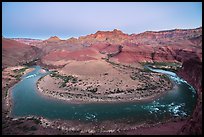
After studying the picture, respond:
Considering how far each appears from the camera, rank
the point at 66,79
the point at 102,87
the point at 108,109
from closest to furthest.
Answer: the point at 108,109, the point at 102,87, the point at 66,79

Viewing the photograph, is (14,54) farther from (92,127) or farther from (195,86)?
(92,127)

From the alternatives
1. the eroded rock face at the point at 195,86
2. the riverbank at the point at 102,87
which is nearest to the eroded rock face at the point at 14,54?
the riverbank at the point at 102,87

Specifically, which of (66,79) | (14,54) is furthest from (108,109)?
(14,54)

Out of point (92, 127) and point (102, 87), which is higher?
point (92, 127)

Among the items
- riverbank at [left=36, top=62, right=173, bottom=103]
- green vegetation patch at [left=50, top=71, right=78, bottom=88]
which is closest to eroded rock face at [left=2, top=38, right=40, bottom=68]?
green vegetation patch at [left=50, top=71, right=78, bottom=88]

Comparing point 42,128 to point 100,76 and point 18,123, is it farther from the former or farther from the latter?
point 100,76

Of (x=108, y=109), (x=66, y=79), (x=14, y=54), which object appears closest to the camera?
(x=108, y=109)

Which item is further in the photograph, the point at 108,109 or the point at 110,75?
the point at 110,75

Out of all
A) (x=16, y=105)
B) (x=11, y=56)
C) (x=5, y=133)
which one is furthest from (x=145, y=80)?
(x=11, y=56)

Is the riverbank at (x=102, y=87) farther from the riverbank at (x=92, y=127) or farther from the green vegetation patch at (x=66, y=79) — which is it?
the riverbank at (x=92, y=127)

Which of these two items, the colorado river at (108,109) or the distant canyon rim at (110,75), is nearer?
the colorado river at (108,109)

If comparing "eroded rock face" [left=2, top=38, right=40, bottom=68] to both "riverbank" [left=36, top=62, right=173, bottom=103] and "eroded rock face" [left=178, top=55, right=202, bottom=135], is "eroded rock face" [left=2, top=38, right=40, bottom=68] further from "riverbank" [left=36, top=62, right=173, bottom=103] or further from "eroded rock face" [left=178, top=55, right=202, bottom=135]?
"eroded rock face" [left=178, top=55, right=202, bottom=135]
